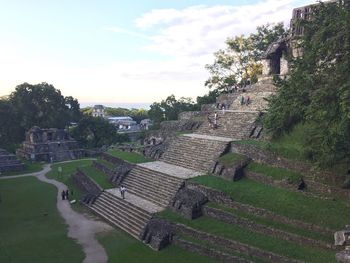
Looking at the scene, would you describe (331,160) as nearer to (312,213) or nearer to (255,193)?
(312,213)

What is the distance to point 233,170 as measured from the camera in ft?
65.9

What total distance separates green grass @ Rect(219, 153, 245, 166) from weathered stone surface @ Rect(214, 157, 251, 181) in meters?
0.20

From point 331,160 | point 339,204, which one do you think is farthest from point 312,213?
point 331,160

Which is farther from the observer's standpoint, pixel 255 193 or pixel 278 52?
pixel 278 52

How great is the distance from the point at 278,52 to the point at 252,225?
21.8m

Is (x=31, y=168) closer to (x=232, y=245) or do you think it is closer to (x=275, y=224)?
(x=232, y=245)

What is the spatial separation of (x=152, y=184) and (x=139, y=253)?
646 cm

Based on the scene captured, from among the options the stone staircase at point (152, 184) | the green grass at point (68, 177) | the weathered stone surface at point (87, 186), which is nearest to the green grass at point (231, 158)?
the stone staircase at point (152, 184)

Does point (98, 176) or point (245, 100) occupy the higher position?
point (245, 100)

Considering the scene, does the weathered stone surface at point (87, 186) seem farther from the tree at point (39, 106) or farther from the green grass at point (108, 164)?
the tree at point (39, 106)

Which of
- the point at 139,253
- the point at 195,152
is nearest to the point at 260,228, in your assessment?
Result: the point at 139,253

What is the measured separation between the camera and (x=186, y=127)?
102 ft

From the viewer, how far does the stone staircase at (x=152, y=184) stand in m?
20.8

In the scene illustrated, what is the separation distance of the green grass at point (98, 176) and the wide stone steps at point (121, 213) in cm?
185
